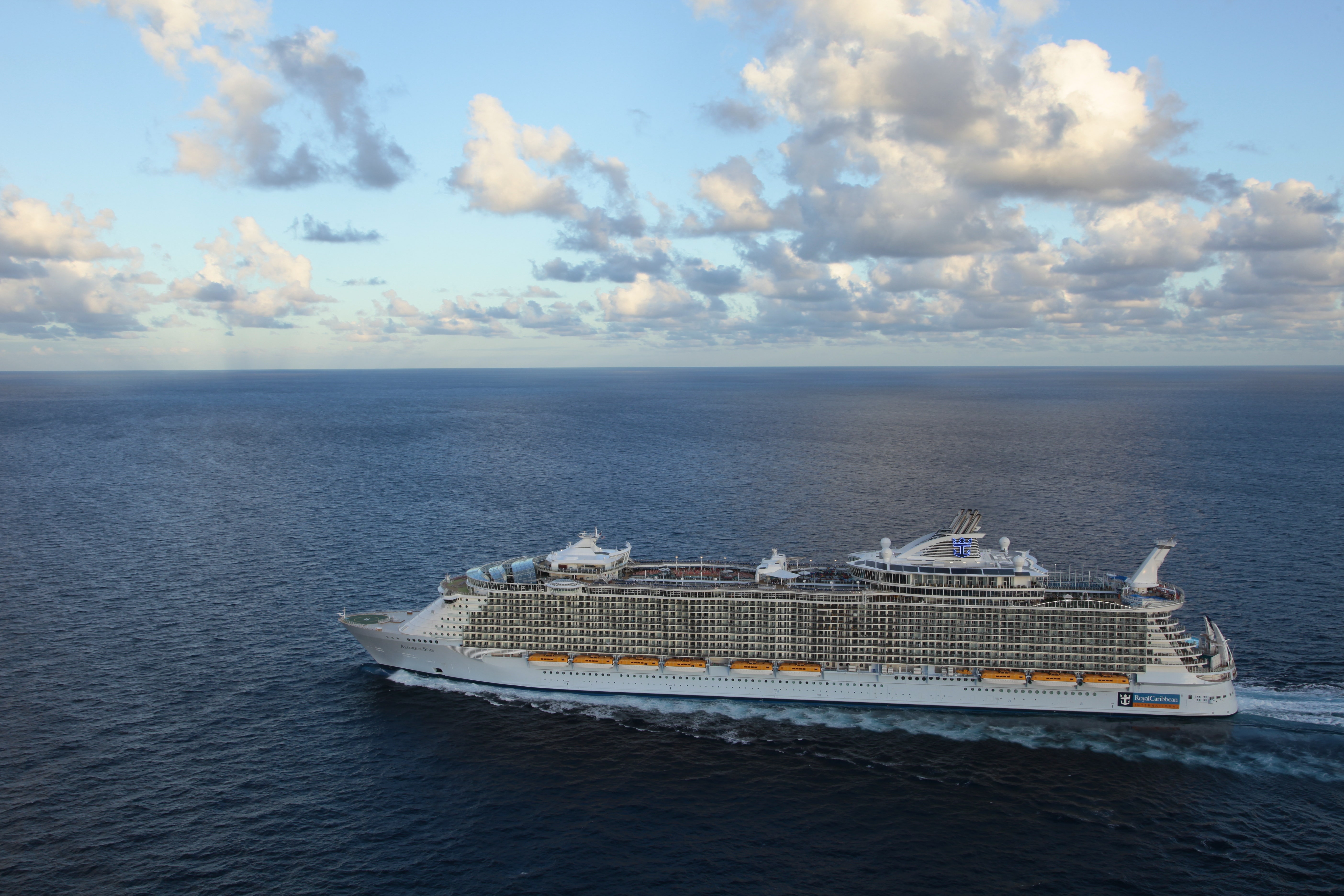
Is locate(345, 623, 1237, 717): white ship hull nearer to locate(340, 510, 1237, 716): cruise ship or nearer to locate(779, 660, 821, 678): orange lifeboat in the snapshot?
locate(340, 510, 1237, 716): cruise ship

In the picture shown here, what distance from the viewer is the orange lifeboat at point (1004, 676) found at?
58.7 metres

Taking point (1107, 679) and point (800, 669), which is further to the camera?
point (800, 669)

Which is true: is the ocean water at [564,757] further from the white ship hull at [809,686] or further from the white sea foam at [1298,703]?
the white ship hull at [809,686]

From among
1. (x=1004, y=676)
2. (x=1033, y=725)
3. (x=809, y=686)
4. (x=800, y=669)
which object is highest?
(x=800, y=669)

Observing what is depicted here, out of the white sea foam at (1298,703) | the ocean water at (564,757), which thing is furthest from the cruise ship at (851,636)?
the white sea foam at (1298,703)

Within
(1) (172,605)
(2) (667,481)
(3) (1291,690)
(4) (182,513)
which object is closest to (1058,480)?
(2) (667,481)

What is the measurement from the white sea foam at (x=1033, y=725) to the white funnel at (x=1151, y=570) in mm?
9430

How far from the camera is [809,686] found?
6041 cm

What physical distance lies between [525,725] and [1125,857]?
37.1 m

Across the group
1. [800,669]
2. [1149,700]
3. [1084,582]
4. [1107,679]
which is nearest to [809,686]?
[800,669]

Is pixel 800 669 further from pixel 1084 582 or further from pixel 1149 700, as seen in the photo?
pixel 1084 582

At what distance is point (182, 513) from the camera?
369 feet

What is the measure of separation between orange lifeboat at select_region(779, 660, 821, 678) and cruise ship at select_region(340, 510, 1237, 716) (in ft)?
0.34

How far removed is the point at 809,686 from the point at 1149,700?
78.7 feet
